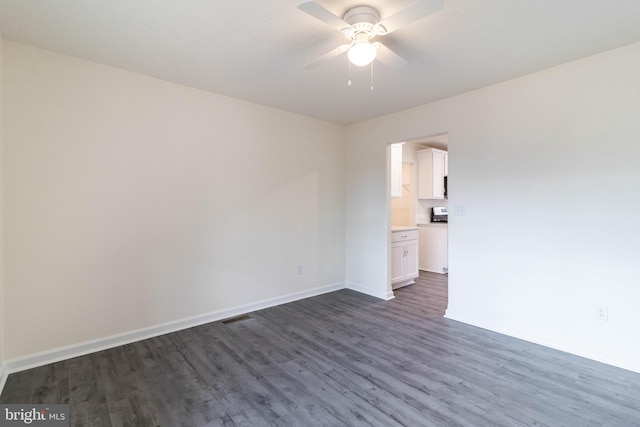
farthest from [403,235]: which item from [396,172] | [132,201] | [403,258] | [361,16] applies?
[132,201]

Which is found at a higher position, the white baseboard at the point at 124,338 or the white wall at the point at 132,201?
the white wall at the point at 132,201

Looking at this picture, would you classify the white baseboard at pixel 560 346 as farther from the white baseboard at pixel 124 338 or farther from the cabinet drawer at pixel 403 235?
the white baseboard at pixel 124 338

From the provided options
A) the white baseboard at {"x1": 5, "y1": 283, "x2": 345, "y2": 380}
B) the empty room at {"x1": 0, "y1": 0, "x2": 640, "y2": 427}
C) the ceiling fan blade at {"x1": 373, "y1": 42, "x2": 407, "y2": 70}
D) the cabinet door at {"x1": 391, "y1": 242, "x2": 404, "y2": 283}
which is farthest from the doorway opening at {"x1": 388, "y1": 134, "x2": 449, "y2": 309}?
the ceiling fan blade at {"x1": 373, "y1": 42, "x2": 407, "y2": 70}

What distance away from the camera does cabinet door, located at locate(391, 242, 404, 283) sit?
4465mm

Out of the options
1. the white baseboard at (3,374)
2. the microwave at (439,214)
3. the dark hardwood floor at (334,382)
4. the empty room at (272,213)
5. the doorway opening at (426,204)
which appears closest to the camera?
the dark hardwood floor at (334,382)

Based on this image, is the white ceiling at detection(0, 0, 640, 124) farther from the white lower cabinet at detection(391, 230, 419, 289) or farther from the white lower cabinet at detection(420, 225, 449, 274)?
the white lower cabinet at detection(420, 225, 449, 274)

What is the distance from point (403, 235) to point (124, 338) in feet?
12.3

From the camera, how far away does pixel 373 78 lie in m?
2.91

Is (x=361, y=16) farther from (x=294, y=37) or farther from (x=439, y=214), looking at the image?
(x=439, y=214)

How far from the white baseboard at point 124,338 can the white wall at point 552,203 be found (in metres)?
2.26

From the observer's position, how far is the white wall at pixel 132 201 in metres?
2.36

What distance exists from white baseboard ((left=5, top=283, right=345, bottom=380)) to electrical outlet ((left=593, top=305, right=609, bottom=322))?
3064mm

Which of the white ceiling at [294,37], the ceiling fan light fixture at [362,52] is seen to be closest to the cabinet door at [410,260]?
the white ceiling at [294,37]

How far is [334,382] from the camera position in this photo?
2.20 metres
